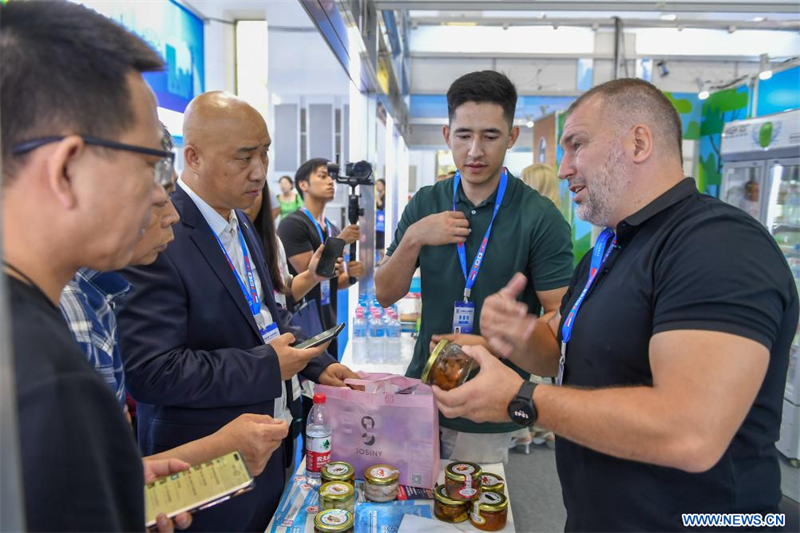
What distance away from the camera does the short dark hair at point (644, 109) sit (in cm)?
133

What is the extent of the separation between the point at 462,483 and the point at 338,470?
1.20 ft

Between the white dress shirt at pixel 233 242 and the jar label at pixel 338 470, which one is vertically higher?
the white dress shirt at pixel 233 242

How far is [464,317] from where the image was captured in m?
1.98

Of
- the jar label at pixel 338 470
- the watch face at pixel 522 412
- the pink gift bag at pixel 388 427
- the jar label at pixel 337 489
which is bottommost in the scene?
the jar label at pixel 337 489

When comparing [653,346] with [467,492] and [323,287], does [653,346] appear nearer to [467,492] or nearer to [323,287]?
[467,492]

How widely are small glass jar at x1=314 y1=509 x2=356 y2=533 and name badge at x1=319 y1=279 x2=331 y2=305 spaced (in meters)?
2.21

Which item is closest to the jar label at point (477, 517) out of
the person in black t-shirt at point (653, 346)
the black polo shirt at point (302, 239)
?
the person in black t-shirt at point (653, 346)

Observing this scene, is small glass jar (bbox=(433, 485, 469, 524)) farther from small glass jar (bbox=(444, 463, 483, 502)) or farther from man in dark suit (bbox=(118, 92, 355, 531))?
man in dark suit (bbox=(118, 92, 355, 531))

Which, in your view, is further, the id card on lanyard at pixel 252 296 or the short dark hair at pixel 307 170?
the short dark hair at pixel 307 170

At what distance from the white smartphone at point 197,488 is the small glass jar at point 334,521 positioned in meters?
0.44

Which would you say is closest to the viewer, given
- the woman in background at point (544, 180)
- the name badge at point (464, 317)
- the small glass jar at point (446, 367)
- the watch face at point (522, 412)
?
the watch face at point (522, 412)

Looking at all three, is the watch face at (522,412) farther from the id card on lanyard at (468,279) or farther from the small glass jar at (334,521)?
the id card on lanyard at (468,279)

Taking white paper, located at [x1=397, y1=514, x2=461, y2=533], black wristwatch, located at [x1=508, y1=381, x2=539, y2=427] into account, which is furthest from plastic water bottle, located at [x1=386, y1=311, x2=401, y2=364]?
black wristwatch, located at [x1=508, y1=381, x2=539, y2=427]

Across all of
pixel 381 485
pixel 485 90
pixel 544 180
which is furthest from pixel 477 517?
pixel 544 180
